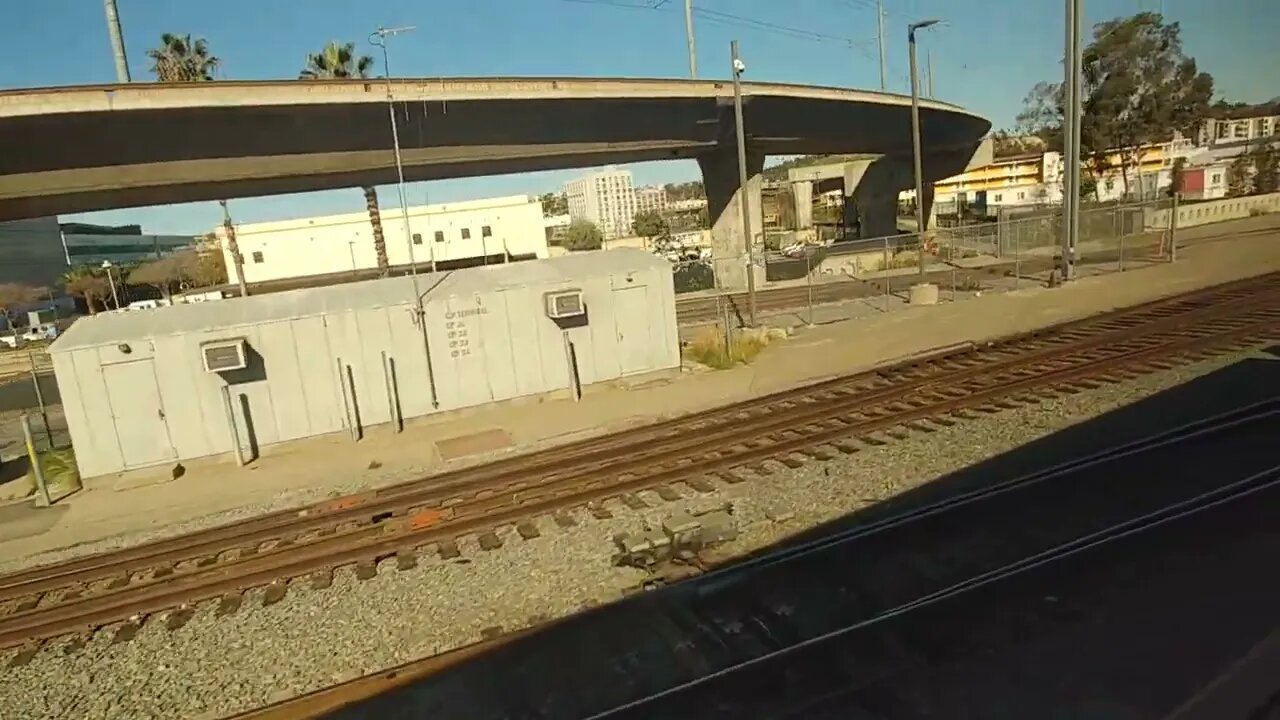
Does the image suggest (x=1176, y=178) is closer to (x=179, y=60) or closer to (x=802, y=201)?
(x=802, y=201)

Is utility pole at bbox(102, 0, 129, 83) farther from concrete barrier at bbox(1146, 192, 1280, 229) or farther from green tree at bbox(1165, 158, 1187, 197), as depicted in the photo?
green tree at bbox(1165, 158, 1187, 197)

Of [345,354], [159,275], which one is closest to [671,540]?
[345,354]

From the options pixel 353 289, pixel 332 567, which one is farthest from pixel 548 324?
pixel 332 567

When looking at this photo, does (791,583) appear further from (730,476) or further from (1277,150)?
(1277,150)

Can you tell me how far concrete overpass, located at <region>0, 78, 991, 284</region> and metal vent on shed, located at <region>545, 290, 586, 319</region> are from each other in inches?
562

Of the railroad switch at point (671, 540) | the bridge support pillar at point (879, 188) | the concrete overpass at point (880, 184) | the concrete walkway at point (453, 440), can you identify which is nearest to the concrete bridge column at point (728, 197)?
the bridge support pillar at point (879, 188)

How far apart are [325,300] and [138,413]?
11.8 feet

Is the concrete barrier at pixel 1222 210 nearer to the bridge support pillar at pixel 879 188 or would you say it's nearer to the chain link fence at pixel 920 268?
the chain link fence at pixel 920 268

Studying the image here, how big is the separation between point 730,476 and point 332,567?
183 inches

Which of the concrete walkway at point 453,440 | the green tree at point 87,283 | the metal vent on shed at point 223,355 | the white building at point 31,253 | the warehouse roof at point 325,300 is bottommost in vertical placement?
the concrete walkway at point 453,440

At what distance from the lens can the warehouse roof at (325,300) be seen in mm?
12641

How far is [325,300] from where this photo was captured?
14.2 meters

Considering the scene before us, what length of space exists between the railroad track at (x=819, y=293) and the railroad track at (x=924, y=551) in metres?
17.3

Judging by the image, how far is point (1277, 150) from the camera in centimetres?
5356
